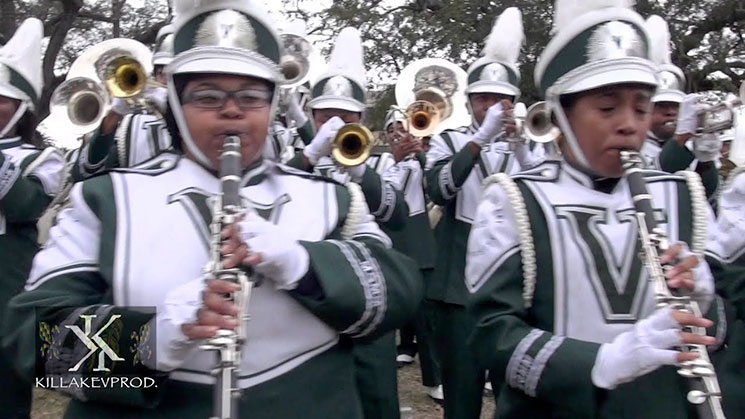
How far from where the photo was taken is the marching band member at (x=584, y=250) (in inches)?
82.0

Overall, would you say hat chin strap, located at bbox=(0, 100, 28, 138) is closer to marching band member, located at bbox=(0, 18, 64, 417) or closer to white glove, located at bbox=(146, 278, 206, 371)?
marching band member, located at bbox=(0, 18, 64, 417)

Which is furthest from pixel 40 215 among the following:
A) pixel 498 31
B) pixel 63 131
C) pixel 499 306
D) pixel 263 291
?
pixel 498 31

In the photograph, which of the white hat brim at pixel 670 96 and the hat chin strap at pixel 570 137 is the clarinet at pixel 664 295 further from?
the white hat brim at pixel 670 96

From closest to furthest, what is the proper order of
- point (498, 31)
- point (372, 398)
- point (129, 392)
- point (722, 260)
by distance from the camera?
point (129, 392) < point (722, 260) < point (372, 398) < point (498, 31)

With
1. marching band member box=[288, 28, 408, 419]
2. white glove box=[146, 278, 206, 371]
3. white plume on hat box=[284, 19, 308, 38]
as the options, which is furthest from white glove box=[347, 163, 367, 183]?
white glove box=[146, 278, 206, 371]

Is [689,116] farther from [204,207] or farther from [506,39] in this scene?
[204,207]

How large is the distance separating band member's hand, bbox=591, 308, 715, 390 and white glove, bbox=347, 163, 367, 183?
316cm

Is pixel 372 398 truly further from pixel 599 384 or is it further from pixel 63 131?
pixel 63 131

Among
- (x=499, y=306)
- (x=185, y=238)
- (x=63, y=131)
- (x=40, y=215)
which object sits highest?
(x=63, y=131)

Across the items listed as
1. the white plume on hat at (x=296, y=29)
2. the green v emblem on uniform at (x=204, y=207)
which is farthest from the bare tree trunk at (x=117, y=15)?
the green v emblem on uniform at (x=204, y=207)

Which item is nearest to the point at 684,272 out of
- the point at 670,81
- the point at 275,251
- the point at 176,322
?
the point at 275,251

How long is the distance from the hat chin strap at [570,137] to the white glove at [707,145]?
1.71 m

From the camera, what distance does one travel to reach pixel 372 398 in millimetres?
4137

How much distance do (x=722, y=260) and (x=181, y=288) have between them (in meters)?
1.68
